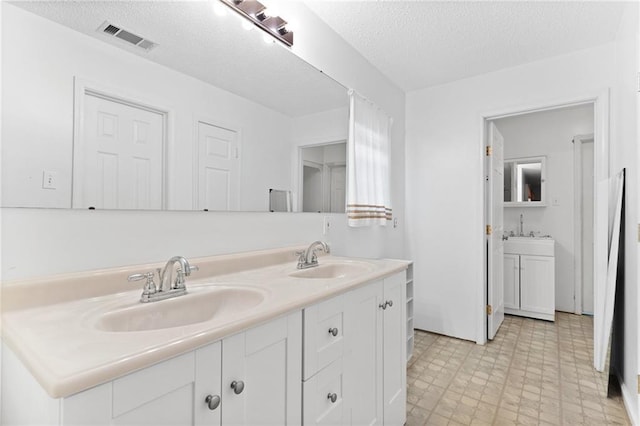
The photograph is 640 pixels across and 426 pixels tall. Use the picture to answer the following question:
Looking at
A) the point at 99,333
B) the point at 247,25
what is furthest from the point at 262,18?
the point at 99,333

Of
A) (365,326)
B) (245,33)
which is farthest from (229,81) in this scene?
(365,326)

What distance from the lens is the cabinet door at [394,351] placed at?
1592mm

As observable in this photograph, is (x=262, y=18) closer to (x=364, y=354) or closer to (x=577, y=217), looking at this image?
(x=364, y=354)

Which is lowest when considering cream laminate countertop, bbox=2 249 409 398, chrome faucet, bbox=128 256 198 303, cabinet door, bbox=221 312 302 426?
cabinet door, bbox=221 312 302 426

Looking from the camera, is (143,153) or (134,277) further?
(143,153)

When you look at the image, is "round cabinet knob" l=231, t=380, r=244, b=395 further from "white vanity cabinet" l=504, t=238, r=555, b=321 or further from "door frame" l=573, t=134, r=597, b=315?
"door frame" l=573, t=134, r=597, b=315

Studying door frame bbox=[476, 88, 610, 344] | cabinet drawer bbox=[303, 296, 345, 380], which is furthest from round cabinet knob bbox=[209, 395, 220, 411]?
door frame bbox=[476, 88, 610, 344]

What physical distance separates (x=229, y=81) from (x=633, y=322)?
2513 millimetres

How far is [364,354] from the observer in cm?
142

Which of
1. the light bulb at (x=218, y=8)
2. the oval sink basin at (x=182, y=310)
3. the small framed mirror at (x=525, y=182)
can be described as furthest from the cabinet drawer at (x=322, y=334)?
the small framed mirror at (x=525, y=182)

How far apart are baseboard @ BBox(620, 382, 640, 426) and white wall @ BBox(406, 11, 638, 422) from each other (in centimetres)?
98

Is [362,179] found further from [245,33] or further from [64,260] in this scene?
[64,260]

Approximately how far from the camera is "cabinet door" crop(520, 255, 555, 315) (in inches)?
135

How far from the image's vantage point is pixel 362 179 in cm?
241
